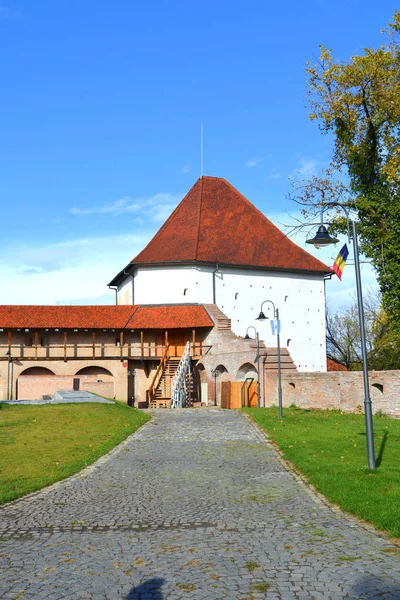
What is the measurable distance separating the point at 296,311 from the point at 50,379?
54.8 feet

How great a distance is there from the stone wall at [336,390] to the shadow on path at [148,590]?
19647 mm

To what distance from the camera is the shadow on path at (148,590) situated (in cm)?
564

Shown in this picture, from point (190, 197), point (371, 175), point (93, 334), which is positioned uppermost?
point (190, 197)

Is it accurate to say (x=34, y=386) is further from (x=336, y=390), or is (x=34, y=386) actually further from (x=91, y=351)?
(x=336, y=390)

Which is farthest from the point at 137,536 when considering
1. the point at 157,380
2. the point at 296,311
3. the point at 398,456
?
the point at 296,311

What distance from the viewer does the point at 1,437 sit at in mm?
17984

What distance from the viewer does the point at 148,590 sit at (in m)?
5.82

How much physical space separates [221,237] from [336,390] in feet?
67.3

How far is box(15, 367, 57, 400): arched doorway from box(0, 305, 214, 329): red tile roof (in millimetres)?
3015

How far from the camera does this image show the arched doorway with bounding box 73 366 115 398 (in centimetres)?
4053

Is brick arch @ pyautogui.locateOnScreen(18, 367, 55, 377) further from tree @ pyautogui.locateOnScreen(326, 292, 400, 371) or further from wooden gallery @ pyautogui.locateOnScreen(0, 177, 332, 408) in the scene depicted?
tree @ pyautogui.locateOnScreen(326, 292, 400, 371)

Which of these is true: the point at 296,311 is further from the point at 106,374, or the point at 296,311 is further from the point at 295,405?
the point at 295,405

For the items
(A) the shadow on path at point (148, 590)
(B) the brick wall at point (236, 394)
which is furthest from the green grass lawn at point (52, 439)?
(B) the brick wall at point (236, 394)

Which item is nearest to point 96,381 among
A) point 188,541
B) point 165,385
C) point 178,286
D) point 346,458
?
point 165,385
